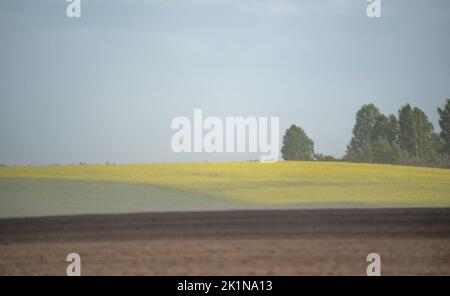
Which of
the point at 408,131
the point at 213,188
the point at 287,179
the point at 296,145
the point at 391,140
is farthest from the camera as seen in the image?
the point at 213,188

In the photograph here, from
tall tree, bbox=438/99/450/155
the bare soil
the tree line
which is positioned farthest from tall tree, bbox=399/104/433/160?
the bare soil

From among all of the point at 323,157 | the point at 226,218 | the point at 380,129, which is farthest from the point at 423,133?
the point at 226,218

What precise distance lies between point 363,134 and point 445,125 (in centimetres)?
97

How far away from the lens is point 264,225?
22.0 feet

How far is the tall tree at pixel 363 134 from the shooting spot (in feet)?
22.7

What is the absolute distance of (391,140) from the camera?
7.48m

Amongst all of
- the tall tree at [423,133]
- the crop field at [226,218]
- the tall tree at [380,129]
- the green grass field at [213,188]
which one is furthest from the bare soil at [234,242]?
the tall tree at [380,129]

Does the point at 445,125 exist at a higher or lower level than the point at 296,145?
higher

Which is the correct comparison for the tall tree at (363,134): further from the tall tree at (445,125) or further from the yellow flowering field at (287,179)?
the tall tree at (445,125)

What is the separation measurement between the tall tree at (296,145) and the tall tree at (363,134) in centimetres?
48

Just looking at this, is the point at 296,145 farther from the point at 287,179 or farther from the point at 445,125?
the point at 445,125

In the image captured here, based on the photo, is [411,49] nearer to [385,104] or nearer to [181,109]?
[385,104]

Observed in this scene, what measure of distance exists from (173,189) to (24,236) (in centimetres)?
177

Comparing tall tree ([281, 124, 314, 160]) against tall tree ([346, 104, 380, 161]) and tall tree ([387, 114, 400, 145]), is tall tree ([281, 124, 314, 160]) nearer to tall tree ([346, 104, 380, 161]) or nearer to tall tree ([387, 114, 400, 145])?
tall tree ([346, 104, 380, 161])
